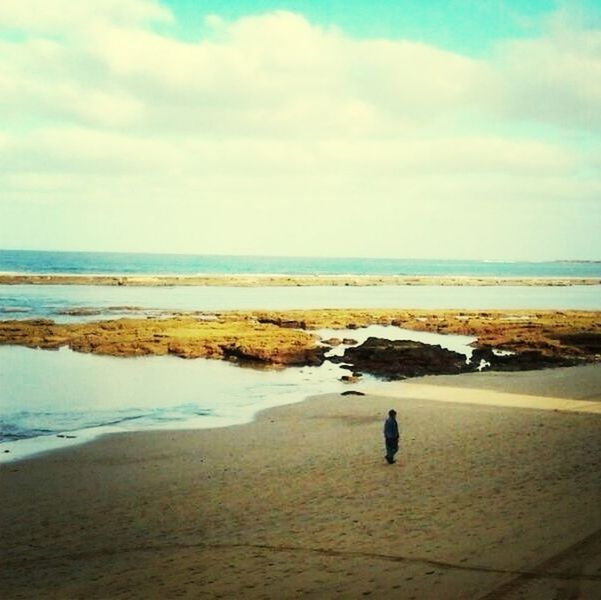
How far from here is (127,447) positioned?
17516mm

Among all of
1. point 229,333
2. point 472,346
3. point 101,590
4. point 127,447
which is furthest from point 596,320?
point 101,590

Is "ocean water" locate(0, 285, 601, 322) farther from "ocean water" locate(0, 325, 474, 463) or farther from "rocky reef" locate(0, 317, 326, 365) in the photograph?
"ocean water" locate(0, 325, 474, 463)

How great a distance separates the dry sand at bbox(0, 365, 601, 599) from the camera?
8.77 metres

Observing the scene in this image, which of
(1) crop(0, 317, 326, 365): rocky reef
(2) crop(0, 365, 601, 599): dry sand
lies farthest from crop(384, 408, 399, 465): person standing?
(1) crop(0, 317, 326, 365): rocky reef

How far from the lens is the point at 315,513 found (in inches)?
467

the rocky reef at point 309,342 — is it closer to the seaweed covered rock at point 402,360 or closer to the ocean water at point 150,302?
the seaweed covered rock at point 402,360

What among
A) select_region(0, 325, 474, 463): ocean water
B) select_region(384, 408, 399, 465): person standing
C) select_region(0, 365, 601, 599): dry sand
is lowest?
select_region(0, 325, 474, 463): ocean water

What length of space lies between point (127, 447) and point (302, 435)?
4941 mm

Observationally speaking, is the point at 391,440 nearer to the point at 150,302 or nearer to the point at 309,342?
the point at 309,342

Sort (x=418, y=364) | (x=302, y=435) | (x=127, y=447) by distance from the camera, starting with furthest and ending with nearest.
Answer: (x=418, y=364), (x=302, y=435), (x=127, y=447)

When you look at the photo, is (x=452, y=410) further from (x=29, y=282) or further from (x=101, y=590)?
(x=29, y=282)

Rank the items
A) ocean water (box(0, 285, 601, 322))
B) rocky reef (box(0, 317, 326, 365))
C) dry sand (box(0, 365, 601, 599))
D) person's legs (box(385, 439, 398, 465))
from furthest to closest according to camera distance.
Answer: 1. ocean water (box(0, 285, 601, 322))
2. rocky reef (box(0, 317, 326, 365))
3. person's legs (box(385, 439, 398, 465))
4. dry sand (box(0, 365, 601, 599))

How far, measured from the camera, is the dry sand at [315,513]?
8773mm

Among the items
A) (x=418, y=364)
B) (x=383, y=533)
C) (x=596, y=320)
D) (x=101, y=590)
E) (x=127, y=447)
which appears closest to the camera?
(x=101, y=590)
